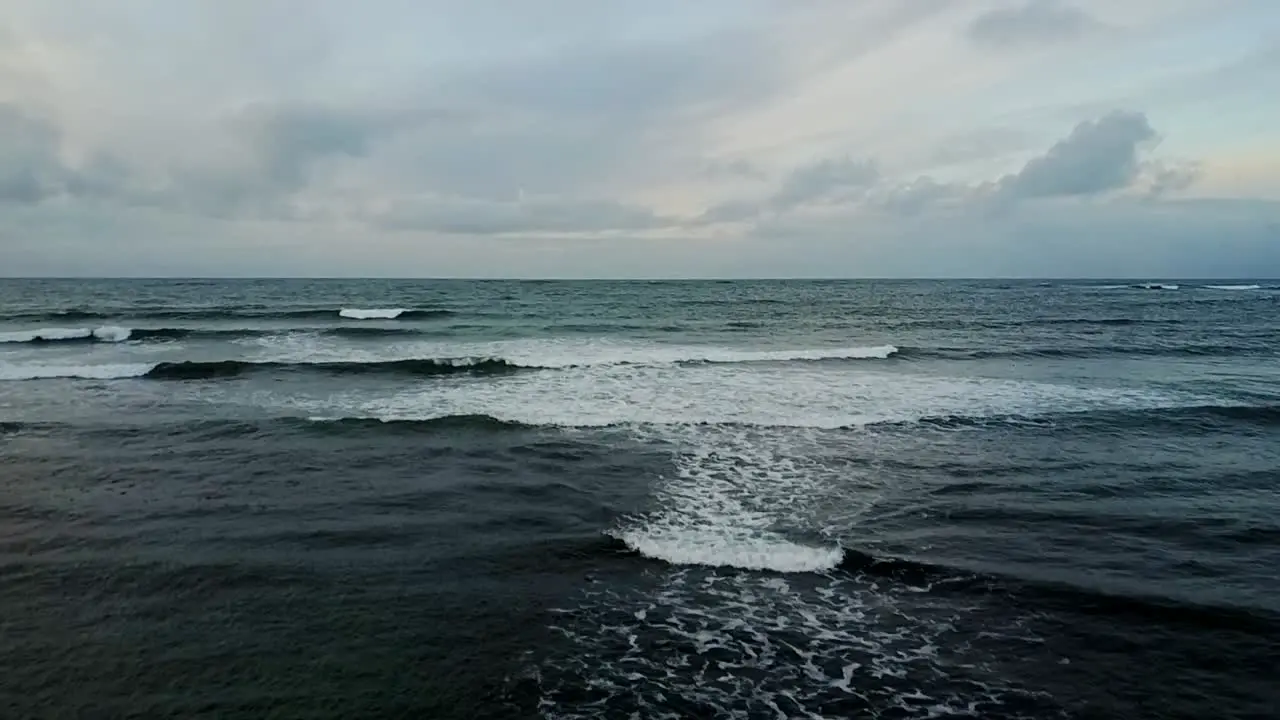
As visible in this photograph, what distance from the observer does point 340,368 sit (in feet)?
72.9

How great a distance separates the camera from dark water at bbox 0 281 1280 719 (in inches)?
226

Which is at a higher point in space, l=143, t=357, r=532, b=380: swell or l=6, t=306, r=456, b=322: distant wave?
l=6, t=306, r=456, b=322: distant wave

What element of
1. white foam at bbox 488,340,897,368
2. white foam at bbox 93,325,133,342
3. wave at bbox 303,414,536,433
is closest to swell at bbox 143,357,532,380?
white foam at bbox 488,340,897,368

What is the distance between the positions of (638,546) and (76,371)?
68.9ft

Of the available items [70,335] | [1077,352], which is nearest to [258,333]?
[70,335]

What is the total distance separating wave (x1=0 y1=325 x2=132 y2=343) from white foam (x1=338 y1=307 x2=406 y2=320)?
11.2 m

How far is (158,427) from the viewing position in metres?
14.5

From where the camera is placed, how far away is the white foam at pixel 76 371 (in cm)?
2059

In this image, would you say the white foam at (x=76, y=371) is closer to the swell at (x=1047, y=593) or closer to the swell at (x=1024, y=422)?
the swell at (x=1024, y=422)

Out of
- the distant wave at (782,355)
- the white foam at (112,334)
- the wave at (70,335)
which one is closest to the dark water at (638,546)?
the distant wave at (782,355)

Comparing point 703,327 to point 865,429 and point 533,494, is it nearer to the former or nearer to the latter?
point 865,429

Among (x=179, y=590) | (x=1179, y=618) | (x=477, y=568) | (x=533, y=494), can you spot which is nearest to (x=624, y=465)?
(x=533, y=494)

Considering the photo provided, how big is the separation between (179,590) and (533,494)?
14.8 ft

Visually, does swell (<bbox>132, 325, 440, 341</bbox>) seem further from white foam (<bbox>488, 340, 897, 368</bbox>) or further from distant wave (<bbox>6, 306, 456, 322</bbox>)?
white foam (<bbox>488, 340, 897, 368</bbox>)
